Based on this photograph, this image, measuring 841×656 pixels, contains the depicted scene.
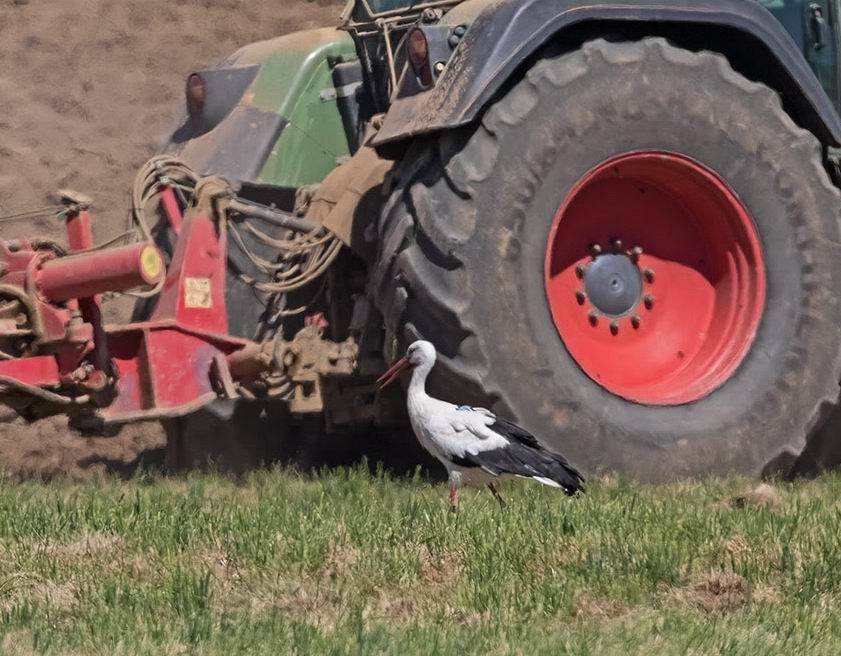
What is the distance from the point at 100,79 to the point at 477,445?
6481 millimetres

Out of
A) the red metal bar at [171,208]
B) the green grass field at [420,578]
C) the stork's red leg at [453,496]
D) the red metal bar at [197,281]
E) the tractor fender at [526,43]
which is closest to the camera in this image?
the green grass field at [420,578]

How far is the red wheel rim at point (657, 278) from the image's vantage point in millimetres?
6129

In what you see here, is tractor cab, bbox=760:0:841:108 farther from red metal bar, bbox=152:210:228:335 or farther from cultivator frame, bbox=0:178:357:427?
red metal bar, bbox=152:210:228:335

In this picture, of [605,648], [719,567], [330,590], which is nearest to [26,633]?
[330,590]

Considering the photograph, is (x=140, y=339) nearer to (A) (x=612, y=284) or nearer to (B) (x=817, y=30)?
(A) (x=612, y=284)

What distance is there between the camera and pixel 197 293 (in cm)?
615

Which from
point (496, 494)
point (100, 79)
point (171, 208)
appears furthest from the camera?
point (100, 79)

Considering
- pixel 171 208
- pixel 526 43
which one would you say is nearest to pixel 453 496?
pixel 526 43

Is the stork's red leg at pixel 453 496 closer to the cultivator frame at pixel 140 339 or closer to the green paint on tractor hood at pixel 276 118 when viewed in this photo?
the cultivator frame at pixel 140 339

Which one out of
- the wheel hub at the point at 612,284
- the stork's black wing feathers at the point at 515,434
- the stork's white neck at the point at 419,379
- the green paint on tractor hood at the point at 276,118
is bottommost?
the stork's black wing feathers at the point at 515,434

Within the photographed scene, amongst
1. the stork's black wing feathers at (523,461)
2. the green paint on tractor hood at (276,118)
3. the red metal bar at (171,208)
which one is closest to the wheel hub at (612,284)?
the stork's black wing feathers at (523,461)

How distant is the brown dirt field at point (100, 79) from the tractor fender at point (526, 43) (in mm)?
4071

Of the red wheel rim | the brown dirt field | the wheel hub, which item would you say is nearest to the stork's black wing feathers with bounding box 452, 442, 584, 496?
the red wheel rim

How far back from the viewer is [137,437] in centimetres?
812
